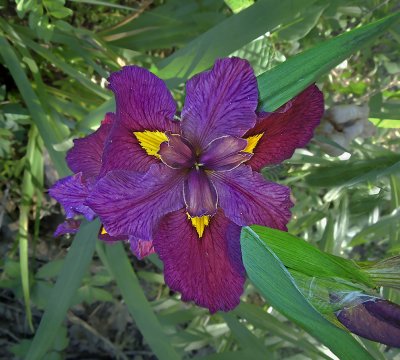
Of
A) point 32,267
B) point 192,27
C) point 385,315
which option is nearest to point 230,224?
point 385,315

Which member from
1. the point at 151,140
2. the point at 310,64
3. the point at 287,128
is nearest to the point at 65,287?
the point at 151,140

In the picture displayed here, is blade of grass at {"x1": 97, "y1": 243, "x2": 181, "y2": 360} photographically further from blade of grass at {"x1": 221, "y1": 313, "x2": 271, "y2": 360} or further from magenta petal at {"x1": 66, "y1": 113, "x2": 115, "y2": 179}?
magenta petal at {"x1": 66, "y1": 113, "x2": 115, "y2": 179}

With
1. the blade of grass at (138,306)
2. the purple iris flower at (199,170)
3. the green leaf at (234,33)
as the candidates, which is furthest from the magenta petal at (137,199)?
the blade of grass at (138,306)

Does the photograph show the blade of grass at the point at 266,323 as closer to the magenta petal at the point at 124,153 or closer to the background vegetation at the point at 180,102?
the background vegetation at the point at 180,102

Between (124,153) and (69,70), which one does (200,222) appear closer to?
(124,153)

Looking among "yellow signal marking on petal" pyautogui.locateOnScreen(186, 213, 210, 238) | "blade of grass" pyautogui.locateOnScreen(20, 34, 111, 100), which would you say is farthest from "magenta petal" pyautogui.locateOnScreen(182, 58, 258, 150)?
"blade of grass" pyautogui.locateOnScreen(20, 34, 111, 100)
